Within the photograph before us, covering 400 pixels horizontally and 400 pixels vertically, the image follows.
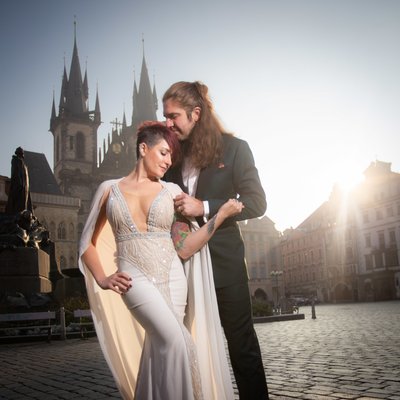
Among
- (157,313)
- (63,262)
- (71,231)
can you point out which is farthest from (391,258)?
(157,313)

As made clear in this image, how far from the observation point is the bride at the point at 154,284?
2.54m

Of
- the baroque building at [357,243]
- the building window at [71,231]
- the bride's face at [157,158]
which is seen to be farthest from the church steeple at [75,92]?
the bride's face at [157,158]

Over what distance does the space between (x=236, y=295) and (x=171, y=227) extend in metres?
0.55

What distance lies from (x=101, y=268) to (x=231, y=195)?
0.93 m

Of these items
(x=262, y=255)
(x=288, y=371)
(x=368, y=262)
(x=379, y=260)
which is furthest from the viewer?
(x=262, y=255)

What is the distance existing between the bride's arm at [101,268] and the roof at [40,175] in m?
57.4

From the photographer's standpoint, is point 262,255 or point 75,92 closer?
point 75,92

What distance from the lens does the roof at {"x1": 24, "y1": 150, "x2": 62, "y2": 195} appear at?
191 feet

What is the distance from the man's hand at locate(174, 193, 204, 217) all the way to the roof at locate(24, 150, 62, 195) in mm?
57751

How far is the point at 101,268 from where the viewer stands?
284 centimetres

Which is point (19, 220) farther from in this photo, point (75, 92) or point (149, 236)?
point (75, 92)

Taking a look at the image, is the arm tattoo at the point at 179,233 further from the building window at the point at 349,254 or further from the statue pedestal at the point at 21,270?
the building window at the point at 349,254

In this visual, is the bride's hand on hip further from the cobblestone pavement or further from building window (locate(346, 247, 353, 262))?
building window (locate(346, 247, 353, 262))

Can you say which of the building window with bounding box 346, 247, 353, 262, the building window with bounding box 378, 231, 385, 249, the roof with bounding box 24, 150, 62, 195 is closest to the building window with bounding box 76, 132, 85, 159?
the roof with bounding box 24, 150, 62, 195
